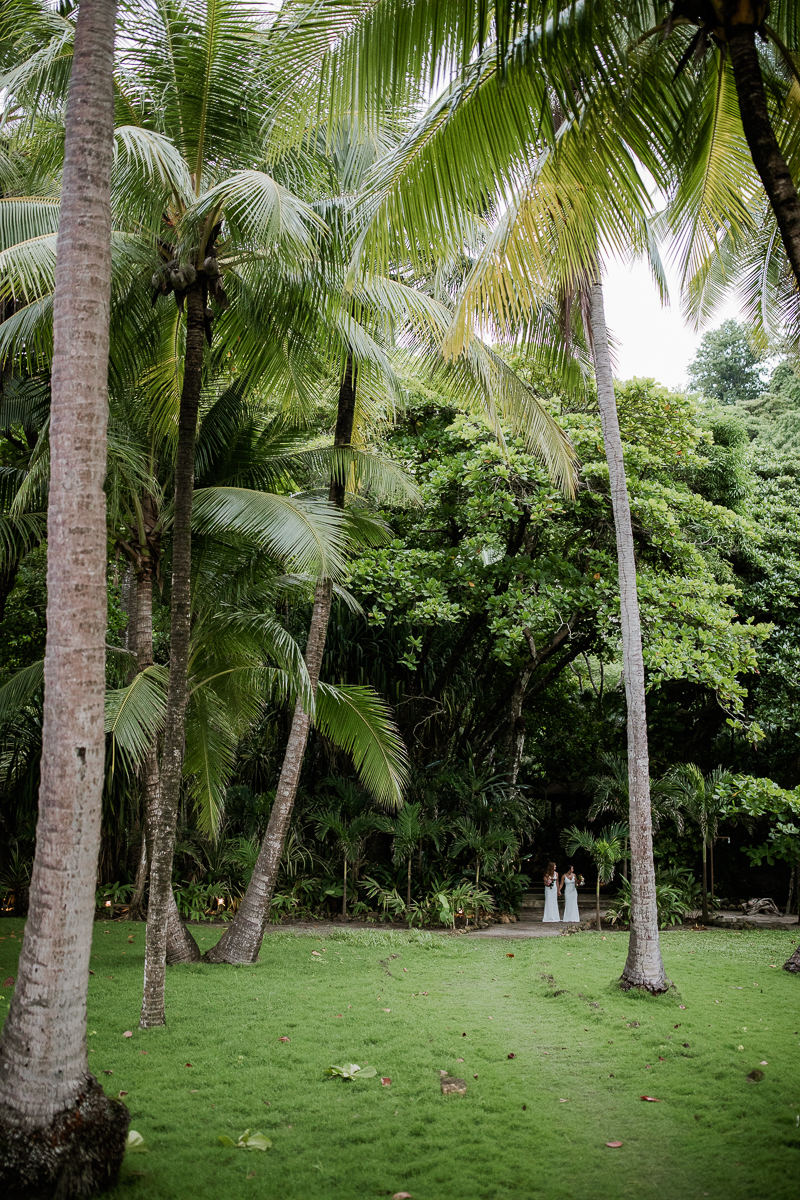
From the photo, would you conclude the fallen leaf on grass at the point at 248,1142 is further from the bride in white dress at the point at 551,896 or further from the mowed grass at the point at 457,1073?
the bride in white dress at the point at 551,896

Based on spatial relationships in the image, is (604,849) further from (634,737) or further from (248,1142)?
(248,1142)

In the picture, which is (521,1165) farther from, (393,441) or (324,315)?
(393,441)

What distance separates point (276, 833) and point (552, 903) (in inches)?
220

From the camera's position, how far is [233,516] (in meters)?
7.33

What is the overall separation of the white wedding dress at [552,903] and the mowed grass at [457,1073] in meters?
3.30

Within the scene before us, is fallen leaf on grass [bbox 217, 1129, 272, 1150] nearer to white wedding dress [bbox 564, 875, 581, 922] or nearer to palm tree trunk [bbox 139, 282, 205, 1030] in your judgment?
palm tree trunk [bbox 139, 282, 205, 1030]

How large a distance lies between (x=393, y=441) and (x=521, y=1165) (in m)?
10.2

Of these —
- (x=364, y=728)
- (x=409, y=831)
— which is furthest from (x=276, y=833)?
(x=409, y=831)

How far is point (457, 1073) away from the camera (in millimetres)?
5691

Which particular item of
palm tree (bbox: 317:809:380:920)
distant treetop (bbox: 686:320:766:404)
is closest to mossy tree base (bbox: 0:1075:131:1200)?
palm tree (bbox: 317:809:380:920)

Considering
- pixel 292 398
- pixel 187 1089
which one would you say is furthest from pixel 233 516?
pixel 187 1089

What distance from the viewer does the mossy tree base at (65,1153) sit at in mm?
3438

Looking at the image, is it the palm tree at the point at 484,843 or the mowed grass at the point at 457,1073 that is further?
the palm tree at the point at 484,843

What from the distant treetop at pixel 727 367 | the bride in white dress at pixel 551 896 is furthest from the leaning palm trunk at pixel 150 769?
the distant treetop at pixel 727 367
